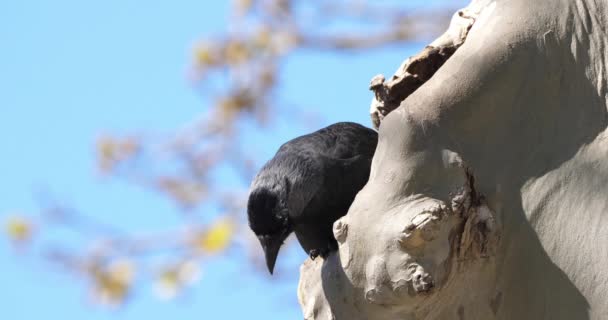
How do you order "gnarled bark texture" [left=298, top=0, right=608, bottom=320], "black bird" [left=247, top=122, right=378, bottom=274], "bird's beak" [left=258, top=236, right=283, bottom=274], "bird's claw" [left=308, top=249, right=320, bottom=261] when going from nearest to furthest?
"gnarled bark texture" [left=298, top=0, right=608, bottom=320] < "bird's claw" [left=308, top=249, right=320, bottom=261] < "black bird" [left=247, top=122, right=378, bottom=274] < "bird's beak" [left=258, top=236, right=283, bottom=274]

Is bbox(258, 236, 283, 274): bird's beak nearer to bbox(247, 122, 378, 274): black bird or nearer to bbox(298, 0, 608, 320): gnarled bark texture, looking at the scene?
bbox(247, 122, 378, 274): black bird

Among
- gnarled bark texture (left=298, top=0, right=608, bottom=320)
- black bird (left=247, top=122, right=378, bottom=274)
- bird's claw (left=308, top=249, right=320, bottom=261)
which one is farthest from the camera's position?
black bird (left=247, top=122, right=378, bottom=274)

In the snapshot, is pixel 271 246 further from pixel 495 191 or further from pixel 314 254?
pixel 495 191

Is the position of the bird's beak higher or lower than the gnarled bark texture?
higher

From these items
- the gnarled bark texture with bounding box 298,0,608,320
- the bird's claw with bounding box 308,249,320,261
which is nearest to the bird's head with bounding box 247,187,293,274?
the bird's claw with bounding box 308,249,320,261

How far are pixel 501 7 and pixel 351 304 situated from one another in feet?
3.47

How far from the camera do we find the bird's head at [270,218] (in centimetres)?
449

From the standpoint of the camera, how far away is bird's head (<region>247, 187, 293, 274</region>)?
14.7 ft

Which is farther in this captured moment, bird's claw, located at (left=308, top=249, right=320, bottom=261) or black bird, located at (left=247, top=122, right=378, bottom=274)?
black bird, located at (left=247, top=122, right=378, bottom=274)

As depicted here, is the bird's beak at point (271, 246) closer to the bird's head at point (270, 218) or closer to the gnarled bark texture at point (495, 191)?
the bird's head at point (270, 218)

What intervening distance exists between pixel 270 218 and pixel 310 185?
Result: 0.80 ft

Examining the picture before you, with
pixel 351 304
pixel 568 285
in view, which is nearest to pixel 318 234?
pixel 351 304

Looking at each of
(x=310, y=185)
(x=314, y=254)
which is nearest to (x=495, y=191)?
(x=314, y=254)

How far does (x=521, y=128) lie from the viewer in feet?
10.5
